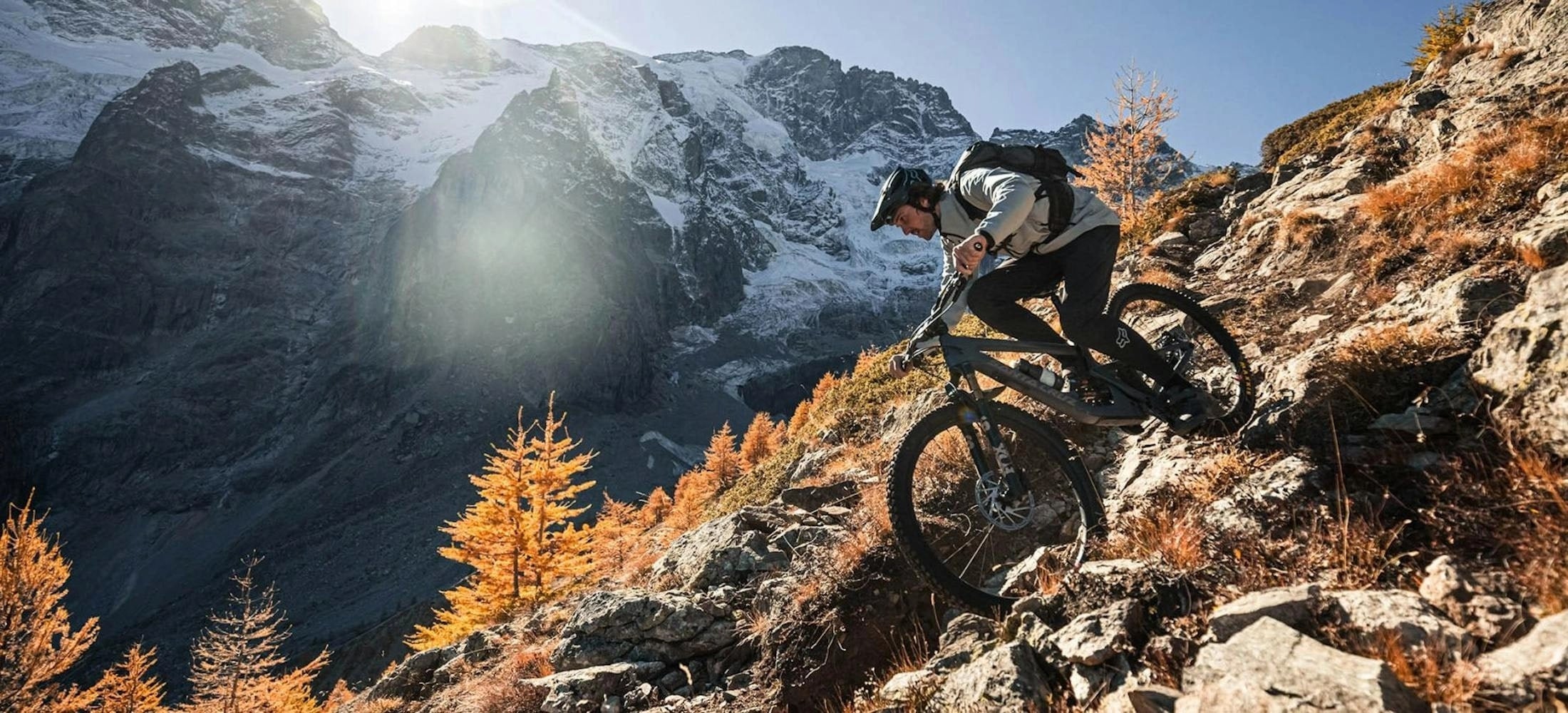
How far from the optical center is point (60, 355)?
14462 cm

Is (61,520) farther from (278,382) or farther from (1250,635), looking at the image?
→ (1250,635)

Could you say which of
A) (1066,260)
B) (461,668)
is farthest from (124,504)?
(1066,260)

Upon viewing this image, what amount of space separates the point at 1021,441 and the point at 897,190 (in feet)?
7.04

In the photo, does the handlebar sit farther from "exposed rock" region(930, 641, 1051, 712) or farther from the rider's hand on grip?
"exposed rock" region(930, 641, 1051, 712)

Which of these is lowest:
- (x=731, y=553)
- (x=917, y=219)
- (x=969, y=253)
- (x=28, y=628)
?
(x=28, y=628)

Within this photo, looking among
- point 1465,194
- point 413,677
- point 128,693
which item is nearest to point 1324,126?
point 1465,194

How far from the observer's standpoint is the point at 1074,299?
15.8 feet

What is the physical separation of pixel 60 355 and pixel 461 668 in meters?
207

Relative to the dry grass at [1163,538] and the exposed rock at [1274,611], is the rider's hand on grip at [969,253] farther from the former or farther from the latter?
the exposed rock at [1274,611]

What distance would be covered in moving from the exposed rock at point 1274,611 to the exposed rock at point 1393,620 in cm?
6

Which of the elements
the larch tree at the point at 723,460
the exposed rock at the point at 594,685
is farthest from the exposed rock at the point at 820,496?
the larch tree at the point at 723,460

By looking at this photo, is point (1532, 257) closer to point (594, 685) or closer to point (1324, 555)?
point (1324, 555)

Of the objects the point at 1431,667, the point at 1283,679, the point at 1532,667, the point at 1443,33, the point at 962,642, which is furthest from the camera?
the point at 1443,33

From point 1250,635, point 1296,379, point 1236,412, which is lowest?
point 1250,635
